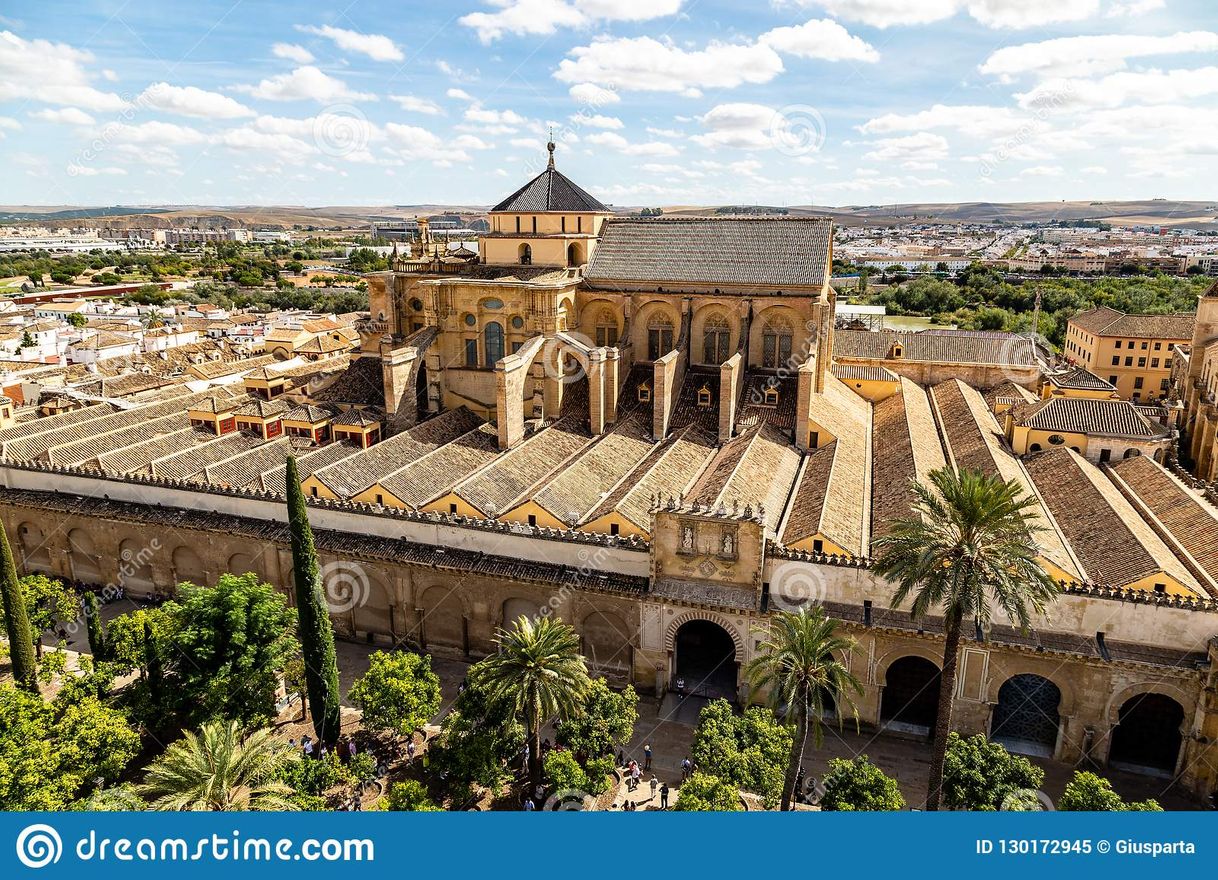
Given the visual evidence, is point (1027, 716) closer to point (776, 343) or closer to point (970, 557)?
point (970, 557)

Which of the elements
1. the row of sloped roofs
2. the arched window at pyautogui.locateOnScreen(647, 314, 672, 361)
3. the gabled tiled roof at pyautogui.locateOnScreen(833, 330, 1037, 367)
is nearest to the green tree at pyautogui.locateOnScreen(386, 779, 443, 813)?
the row of sloped roofs

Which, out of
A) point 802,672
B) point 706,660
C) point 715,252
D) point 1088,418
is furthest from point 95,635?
point 1088,418

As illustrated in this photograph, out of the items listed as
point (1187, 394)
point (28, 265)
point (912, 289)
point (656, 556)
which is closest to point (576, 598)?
point (656, 556)

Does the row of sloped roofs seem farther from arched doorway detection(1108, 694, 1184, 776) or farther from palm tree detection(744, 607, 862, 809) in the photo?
palm tree detection(744, 607, 862, 809)

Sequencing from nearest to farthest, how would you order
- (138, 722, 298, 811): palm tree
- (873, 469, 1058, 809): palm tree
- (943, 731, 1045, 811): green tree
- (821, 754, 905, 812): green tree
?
(138, 722, 298, 811): palm tree, (873, 469, 1058, 809): palm tree, (821, 754, 905, 812): green tree, (943, 731, 1045, 811): green tree

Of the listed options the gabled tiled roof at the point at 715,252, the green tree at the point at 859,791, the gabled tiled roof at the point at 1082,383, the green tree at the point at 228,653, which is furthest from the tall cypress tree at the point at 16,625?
the gabled tiled roof at the point at 1082,383
